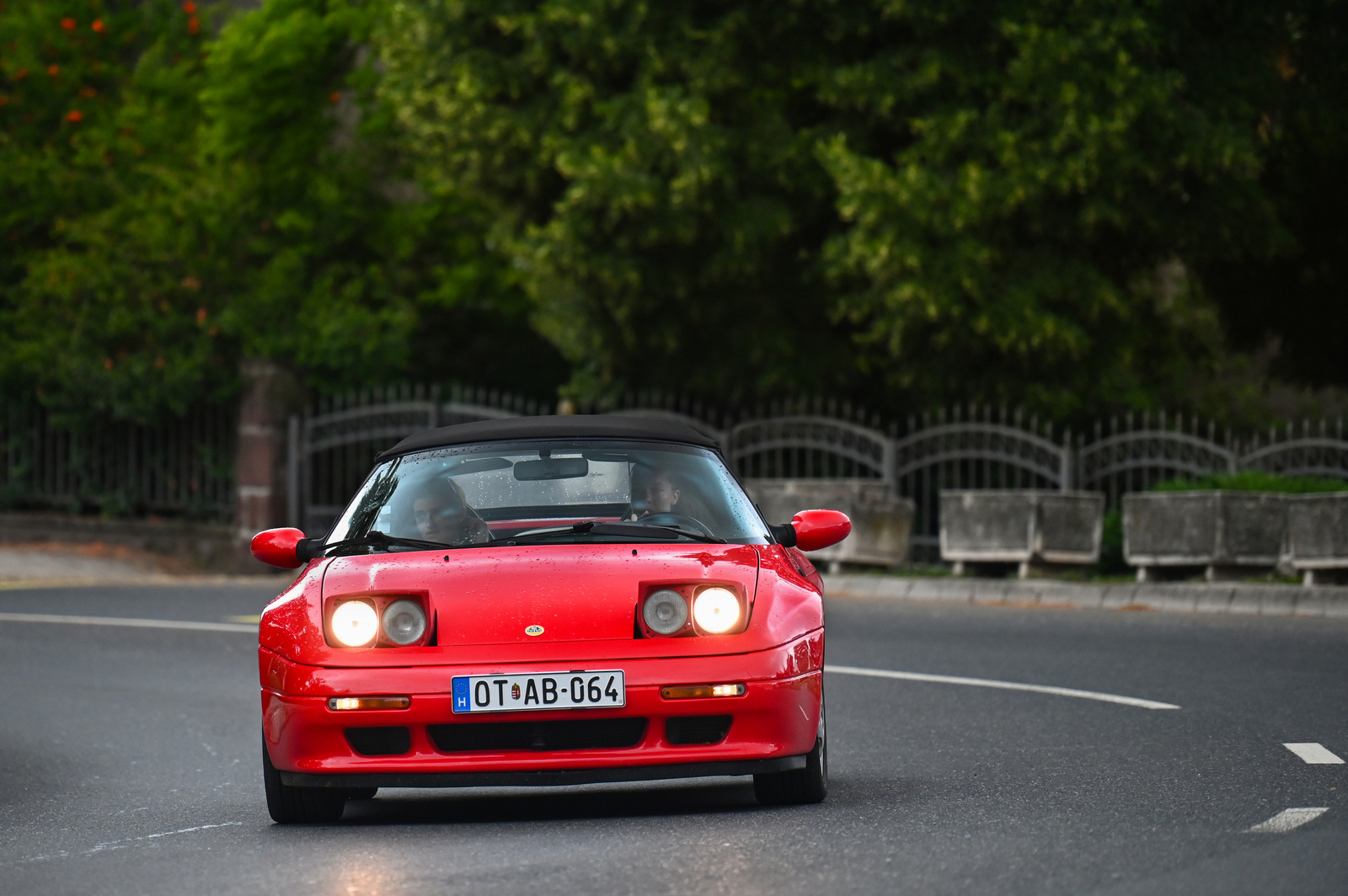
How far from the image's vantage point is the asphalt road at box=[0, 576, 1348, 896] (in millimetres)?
5434

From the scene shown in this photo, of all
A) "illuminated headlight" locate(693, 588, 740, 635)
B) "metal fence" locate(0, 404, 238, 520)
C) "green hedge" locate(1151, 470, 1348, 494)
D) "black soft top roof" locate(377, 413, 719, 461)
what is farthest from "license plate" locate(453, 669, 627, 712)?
"metal fence" locate(0, 404, 238, 520)

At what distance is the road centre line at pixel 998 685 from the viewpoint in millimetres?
9695

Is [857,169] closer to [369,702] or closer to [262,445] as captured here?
[262,445]

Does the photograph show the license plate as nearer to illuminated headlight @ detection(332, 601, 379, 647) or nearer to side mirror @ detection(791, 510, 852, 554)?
illuminated headlight @ detection(332, 601, 379, 647)

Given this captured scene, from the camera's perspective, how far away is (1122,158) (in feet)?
62.5

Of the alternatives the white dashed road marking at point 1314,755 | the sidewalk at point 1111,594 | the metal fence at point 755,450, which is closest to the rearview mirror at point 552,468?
the white dashed road marking at point 1314,755

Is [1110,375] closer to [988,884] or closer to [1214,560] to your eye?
[1214,560]

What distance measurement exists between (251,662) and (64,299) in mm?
14680

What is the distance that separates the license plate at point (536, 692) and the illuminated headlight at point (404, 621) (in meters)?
0.24

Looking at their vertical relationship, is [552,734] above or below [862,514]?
below

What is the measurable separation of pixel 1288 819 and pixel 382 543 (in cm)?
316

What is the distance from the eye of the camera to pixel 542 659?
6.02 metres

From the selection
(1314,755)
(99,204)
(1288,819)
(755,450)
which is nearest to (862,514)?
(755,450)

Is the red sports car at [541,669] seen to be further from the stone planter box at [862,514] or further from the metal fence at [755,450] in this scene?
the stone planter box at [862,514]
